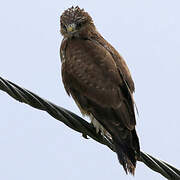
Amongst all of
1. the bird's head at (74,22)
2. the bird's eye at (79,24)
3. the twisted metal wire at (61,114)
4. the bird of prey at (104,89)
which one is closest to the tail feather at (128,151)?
the bird of prey at (104,89)

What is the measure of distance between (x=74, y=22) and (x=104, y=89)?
1.65 m

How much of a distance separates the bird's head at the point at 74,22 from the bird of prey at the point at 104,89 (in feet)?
0.92

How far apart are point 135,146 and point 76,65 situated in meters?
1.19

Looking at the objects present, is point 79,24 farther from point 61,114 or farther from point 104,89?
point 61,114

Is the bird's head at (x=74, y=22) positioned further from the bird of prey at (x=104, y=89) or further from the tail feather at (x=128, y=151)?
the tail feather at (x=128, y=151)

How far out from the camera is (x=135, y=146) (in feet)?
13.9

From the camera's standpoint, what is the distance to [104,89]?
4.77m

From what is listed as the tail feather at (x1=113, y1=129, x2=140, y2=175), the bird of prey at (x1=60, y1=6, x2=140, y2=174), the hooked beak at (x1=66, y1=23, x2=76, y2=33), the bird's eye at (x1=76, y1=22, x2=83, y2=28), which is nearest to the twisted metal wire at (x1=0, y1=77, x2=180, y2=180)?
the tail feather at (x1=113, y1=129, x2=140, y2=175)

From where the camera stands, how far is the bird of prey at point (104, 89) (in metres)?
4.38

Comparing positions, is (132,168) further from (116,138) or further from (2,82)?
(2,82)

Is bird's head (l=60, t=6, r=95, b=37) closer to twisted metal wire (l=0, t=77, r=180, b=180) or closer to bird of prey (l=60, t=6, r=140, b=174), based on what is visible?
bird of prey (l=60, t=6, r=140, b=174)

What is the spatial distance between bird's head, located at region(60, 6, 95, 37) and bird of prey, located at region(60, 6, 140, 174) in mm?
281

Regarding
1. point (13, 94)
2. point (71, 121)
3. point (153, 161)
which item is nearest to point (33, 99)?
point (13, 94)

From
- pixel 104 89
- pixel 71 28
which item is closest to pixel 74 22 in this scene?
pixel 71 28
